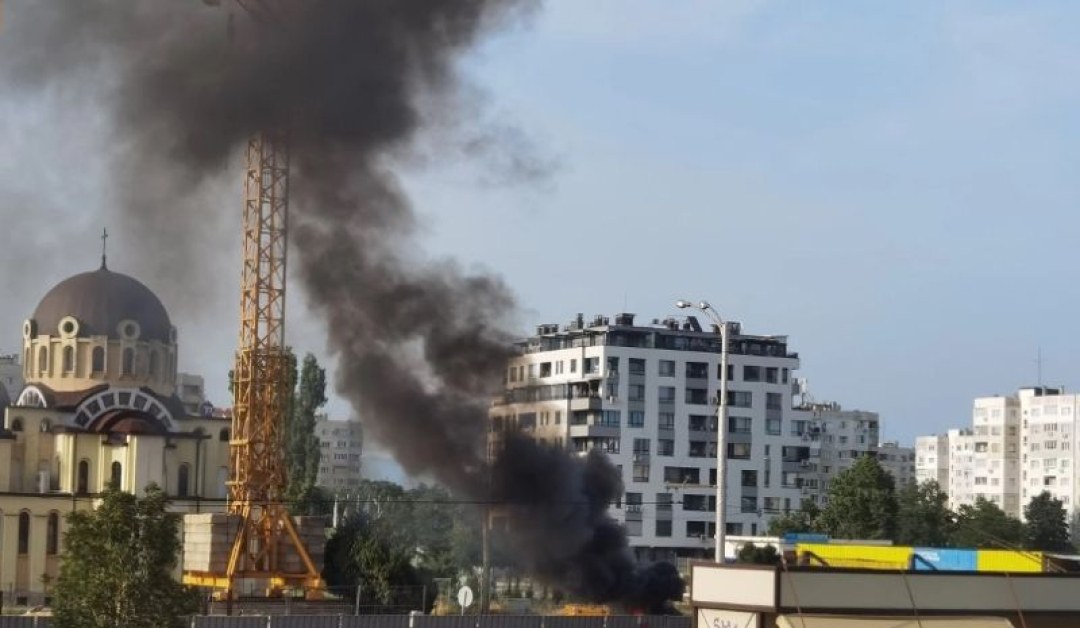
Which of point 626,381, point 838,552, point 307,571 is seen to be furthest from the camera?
point 626,381

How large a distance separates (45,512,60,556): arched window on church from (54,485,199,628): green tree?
5621 cm

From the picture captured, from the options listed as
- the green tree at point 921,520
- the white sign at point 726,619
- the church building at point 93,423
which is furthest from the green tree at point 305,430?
the white sign at point 726,619

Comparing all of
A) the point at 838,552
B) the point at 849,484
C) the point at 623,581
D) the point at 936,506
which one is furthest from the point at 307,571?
the point at 936,506

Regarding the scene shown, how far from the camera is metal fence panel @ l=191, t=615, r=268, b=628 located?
Answer: 186 ft

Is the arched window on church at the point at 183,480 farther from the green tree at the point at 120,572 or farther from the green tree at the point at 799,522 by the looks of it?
the green tree at the point at 120,572

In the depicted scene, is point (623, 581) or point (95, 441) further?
point (95, 441)

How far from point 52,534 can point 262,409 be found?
2874 cm

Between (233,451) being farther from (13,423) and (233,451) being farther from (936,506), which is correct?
(936,506)

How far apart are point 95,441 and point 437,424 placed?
35578 mm

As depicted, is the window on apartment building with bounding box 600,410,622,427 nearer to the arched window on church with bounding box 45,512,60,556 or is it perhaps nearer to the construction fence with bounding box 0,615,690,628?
the arched window on church with bounding box 45,512,60,556

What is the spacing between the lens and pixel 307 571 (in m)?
86.6

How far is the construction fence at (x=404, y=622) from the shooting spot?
189 feet

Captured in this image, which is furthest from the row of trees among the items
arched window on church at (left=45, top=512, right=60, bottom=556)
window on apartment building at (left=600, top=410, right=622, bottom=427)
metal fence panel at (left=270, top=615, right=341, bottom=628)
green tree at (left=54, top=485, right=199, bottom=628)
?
green tree at (left=54, top=485, right=199, bottom=628)

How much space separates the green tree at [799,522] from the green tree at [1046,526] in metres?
19.5
